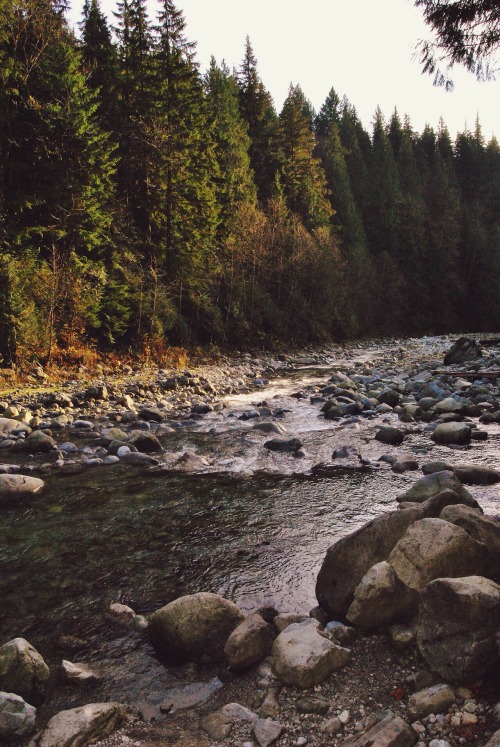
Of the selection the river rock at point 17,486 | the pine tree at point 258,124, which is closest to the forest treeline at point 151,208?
the pine tree at point 258,124

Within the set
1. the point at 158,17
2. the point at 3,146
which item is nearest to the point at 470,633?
the point at 3,146

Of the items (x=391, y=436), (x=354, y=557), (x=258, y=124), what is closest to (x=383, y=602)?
(x=354, y=557)

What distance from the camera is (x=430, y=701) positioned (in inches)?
87.5

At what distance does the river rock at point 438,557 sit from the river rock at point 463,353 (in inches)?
747

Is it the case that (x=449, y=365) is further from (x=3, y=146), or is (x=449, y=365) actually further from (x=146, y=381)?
(x=3, y=146)

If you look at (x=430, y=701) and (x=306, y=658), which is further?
(x=306, y=658)

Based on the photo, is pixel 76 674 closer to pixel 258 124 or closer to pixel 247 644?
pixel 247 644

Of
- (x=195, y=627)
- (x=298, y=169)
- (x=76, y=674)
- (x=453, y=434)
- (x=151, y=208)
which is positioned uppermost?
(x=298, y=169)

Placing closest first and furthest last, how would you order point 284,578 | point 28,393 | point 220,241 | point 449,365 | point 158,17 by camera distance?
point 284,578 → point 28,393 → point 449,365 → point 158,17 → point 220,241

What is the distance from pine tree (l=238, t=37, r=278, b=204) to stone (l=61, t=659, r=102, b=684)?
44174 millimetres

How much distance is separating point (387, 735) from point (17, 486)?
18.5 ft

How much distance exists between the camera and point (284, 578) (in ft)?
13.7

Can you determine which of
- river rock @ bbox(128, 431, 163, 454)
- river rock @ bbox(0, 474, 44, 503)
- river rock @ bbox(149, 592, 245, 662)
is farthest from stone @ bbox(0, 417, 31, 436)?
river rock @ bbox(149, 592, 245, 662)

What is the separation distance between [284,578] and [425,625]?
182 centimetres
